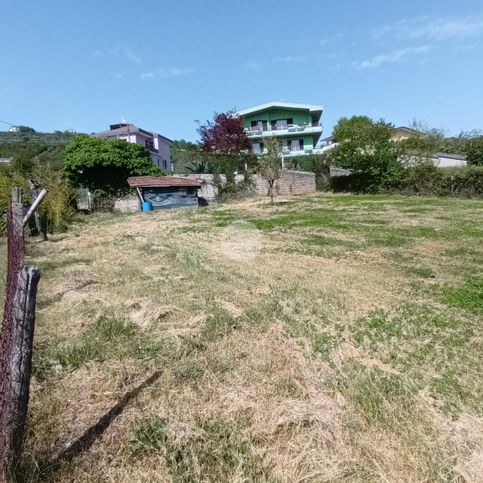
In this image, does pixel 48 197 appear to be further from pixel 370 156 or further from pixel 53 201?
pixel 370 156

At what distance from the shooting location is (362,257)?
728 cm

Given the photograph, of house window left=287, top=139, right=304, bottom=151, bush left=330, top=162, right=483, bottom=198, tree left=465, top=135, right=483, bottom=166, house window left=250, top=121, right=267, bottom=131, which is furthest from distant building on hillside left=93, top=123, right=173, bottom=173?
tree left=465, top=135, right=483, bottom=166

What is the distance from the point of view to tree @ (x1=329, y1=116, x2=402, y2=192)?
2202cm

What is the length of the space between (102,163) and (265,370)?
21.5 metres

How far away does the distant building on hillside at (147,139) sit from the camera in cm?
3501

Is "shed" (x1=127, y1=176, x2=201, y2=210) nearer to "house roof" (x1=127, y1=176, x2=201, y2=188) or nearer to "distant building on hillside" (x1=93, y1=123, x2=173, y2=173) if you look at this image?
"house roof" (x1=127, y1=176, x2=201, y2=188)

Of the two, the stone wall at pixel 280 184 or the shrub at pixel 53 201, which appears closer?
the shrub at pixel 53 201

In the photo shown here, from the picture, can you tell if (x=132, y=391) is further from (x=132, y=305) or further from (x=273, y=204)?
(x=273, y=204)

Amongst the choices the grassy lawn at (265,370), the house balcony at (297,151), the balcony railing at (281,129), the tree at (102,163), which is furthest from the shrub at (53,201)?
the house balcony at (297,151)

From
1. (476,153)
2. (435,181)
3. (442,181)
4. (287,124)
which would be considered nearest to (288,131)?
(287,124)

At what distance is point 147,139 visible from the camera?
3762 cm

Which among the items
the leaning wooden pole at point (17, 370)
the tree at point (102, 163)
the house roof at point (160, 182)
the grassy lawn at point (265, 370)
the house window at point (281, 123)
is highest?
the house window at point (281, 123)

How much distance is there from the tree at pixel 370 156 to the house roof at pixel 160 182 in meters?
9.97

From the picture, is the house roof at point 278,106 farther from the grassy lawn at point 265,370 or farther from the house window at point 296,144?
the grassy lawn at point 265,370
